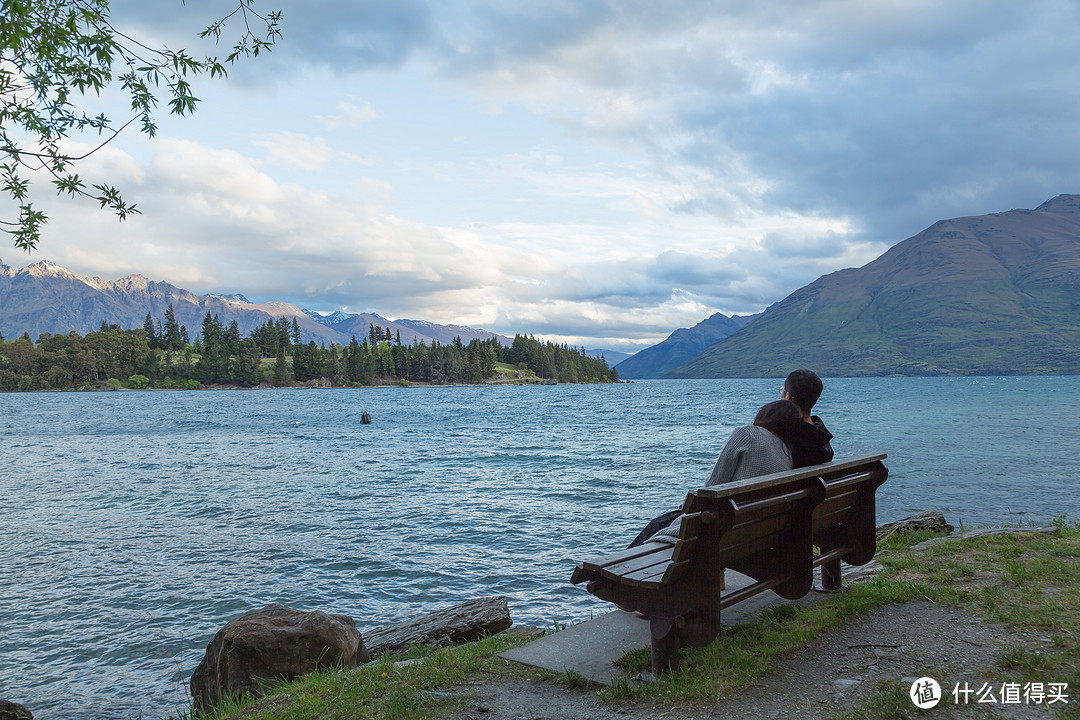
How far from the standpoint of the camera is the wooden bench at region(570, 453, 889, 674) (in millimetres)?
5199

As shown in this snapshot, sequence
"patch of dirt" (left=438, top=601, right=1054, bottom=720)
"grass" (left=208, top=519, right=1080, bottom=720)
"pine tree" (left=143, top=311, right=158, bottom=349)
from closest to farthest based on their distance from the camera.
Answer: "patch of dirt" (left=438, top=601, right=1054, bottom=720) < "grass" (left=208, top=519, right=1080, bottom=720) < "pine tree" (left=143, top=311, right=158, bottom=349)

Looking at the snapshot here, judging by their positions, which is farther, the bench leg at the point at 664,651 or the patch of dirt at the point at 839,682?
the bench leg at the point at 664,651

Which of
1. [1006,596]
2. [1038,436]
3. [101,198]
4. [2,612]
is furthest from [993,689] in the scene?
[1038,436]

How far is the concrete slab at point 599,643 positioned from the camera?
19.1 ft

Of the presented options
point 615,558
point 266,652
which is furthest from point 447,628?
point 615,558

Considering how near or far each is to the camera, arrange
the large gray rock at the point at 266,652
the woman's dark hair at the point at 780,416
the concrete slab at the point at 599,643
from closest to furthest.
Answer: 1. the concrete slab at the point at 599,643
2. the woman's dark hair at the point at 780,416
3. the large gray rock at the point at 266,652

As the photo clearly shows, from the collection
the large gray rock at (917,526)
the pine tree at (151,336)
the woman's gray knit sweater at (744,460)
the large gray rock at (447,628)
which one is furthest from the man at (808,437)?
the pine tree at (151,336)

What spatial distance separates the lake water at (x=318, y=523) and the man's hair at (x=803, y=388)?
19.2 feet

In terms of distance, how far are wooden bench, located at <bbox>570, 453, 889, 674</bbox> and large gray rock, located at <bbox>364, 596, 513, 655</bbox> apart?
3.88 m

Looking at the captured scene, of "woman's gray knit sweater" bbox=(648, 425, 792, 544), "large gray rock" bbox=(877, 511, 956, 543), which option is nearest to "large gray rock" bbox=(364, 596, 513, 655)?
"woman's gray knit sweater" bbox=(648, 425, 792, 544)

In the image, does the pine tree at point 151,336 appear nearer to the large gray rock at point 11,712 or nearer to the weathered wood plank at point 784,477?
the large gray rock at point 11,712

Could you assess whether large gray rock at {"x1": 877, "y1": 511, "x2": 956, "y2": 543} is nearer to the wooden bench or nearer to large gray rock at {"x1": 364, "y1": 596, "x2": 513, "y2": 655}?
the wooden bench

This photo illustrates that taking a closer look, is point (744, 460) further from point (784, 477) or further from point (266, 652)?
point (266, 652)

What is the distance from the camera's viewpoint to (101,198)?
707 cm
